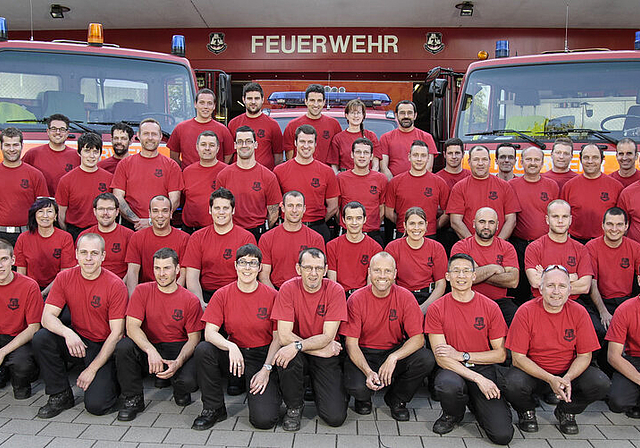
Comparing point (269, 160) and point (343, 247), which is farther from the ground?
point (269, 160)

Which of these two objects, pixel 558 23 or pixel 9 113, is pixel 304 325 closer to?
pixel 9 113

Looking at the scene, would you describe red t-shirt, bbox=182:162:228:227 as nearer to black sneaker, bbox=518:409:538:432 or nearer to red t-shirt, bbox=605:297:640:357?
black sneaker, bbox=518:409:538:432

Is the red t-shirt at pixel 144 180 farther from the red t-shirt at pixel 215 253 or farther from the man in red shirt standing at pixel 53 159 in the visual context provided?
the red t-shirt at pixel 215 253

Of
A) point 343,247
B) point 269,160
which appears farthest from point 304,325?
point 269,160

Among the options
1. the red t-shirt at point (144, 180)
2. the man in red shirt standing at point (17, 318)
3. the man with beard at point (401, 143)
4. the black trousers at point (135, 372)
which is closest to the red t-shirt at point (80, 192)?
the red t-shirt at point (144, 180)

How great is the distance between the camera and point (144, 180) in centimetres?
545

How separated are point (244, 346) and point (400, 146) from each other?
2.72 metres

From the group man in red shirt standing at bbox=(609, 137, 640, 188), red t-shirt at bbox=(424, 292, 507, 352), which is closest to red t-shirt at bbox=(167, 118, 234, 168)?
red t-shirt at bbox=(424, 292, 507, 352)

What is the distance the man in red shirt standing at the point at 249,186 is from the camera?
536 cm

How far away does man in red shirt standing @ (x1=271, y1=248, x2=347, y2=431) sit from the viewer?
4.15m

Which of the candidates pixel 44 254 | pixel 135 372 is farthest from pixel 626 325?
pixel 44 254

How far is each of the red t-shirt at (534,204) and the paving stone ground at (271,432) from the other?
1681mm

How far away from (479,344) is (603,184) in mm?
2231

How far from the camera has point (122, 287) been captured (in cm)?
454
